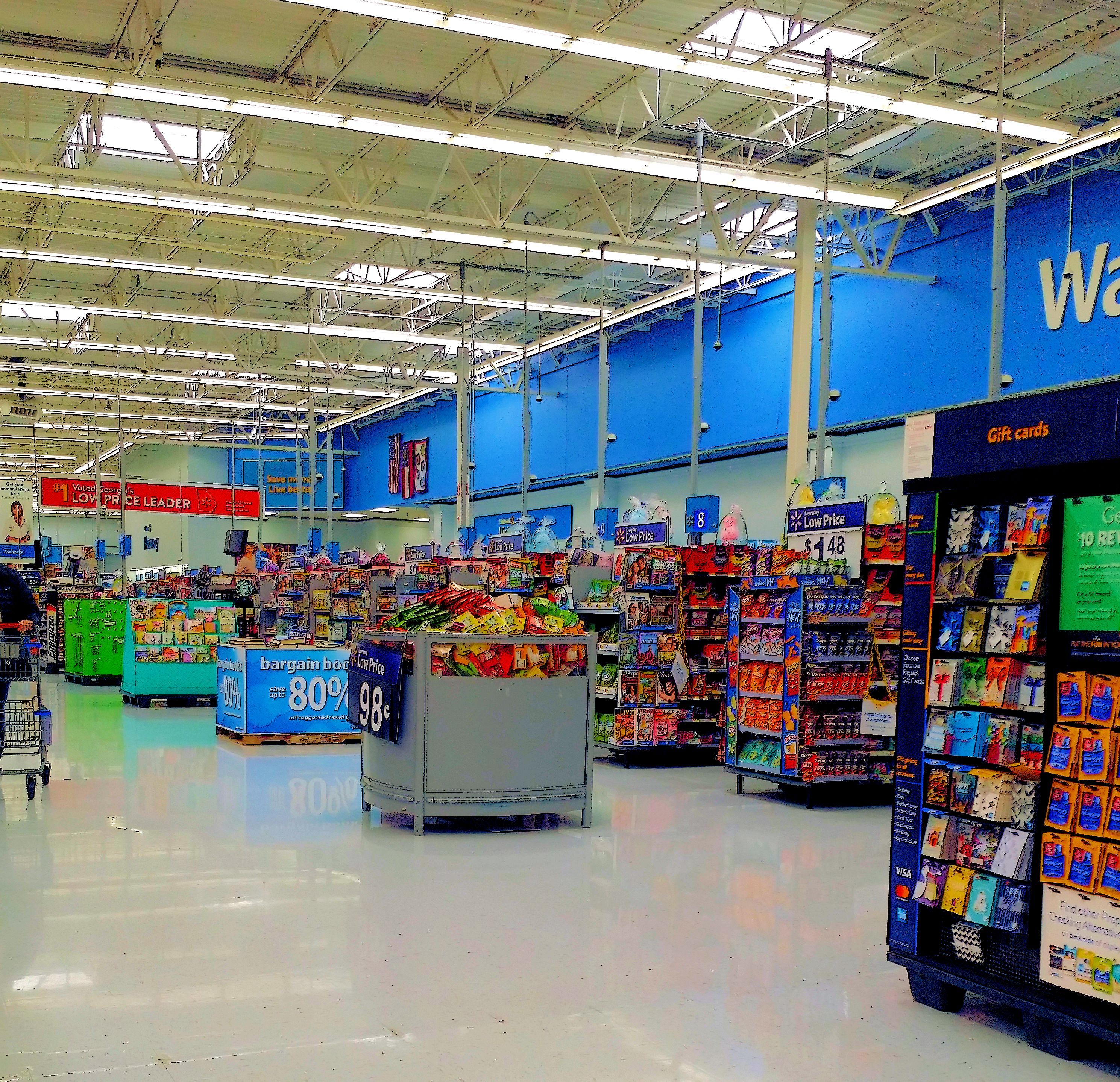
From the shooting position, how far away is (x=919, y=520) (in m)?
4.48

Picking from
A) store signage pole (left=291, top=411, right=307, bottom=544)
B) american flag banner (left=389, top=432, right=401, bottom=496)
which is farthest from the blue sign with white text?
american flag banner (left=389, top=432, right=401, bottom=496)

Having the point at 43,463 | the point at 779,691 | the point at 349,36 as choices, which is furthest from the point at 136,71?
the point at 43,463

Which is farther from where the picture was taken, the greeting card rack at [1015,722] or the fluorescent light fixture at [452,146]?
the fluorescent light fixture at [452,146]

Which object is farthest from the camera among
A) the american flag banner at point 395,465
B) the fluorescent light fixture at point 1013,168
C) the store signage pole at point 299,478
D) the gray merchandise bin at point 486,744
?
the american flag banner at point 395,465

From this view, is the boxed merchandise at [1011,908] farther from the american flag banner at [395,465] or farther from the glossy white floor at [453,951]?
the american flag banner at [395,465]

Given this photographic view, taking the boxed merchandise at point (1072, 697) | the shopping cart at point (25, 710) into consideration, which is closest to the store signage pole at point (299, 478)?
the shopping cart at point (25, 710)

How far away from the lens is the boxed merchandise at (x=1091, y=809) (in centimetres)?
373

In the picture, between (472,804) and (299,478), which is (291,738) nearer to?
(472,804)

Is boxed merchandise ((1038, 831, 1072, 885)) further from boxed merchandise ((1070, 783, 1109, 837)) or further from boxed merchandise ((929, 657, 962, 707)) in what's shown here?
boxed merchandise ((929, 657, 962, 707))

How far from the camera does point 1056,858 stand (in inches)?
151

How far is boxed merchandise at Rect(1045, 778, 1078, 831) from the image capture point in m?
3.82

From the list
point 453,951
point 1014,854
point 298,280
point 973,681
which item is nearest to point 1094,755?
point 1014,854

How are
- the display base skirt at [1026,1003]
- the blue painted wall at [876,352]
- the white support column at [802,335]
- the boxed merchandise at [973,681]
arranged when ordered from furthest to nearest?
the white support column at [802,335]
the blue painted wall at [876,352]
the boxed merchandise at [973,681]
the display base skirt at [1026,1003]

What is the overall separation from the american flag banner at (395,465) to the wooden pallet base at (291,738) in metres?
19.1
